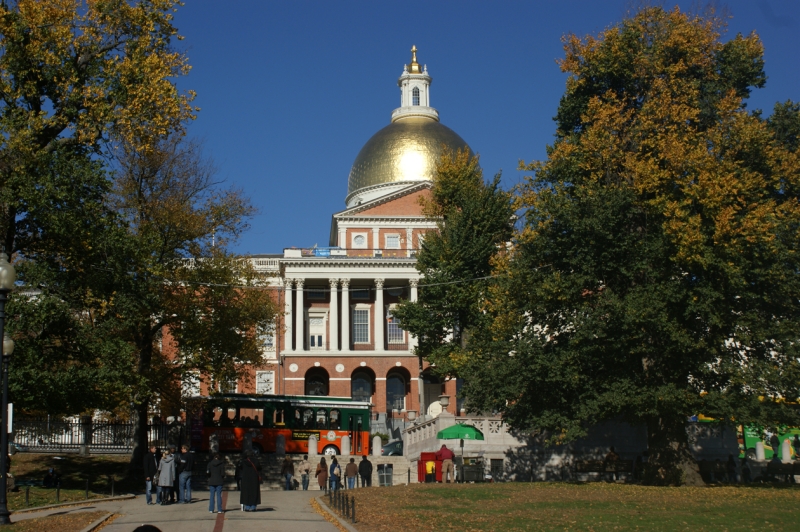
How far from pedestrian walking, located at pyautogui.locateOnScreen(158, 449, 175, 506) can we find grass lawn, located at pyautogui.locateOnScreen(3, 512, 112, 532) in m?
2.67

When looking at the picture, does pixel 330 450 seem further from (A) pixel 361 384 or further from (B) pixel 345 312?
(A) pixel 361 384

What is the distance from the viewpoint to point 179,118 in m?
27.9

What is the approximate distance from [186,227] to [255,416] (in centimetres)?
1271

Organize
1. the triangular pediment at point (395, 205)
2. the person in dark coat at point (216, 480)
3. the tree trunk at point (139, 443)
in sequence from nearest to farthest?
the person in dark coat at point (216, 480) → the tree trunk at point (139, 443) → the triangular pediment at point (395, 205)

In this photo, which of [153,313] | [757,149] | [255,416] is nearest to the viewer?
[757,149]

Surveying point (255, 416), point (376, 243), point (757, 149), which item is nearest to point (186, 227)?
point (255, 416)

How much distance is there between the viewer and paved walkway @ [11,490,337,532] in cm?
1917

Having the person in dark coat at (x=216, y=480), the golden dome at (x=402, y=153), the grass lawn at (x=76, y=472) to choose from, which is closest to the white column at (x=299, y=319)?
the golden dome at (x=402, y=153)

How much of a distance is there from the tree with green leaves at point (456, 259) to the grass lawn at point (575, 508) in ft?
53.0

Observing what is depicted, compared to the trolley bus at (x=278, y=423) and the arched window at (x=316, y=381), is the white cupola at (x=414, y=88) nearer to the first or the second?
the arched window at (x=316, y=381)

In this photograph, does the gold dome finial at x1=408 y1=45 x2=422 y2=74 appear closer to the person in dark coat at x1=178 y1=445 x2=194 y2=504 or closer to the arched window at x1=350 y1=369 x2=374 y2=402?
the arched window at x1=350 y1=369 x2=374 y2=402

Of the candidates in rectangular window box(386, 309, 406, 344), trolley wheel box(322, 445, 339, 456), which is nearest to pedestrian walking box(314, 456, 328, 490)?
trolley wheel box(322, 445, 339, 456)

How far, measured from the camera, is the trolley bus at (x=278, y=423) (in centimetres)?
4247

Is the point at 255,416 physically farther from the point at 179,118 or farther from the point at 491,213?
the point at 179,118
